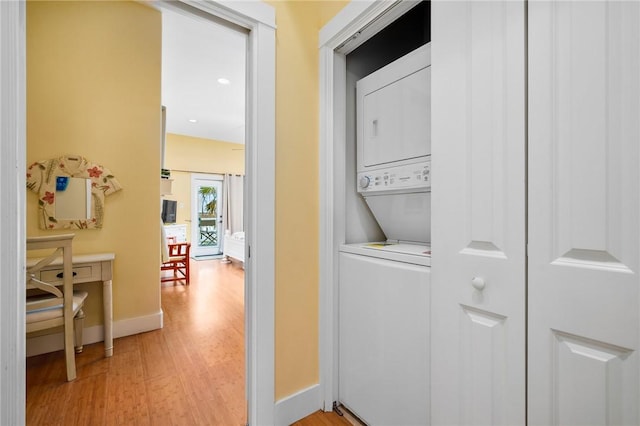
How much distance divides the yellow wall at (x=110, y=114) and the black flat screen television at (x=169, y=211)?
12.2ft

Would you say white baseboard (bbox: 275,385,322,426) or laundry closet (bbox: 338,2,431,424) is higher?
laundry closet (bbox: 338,2,431,424)

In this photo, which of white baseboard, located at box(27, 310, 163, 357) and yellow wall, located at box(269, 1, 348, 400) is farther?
white baseboard, located at box(27, 310, 163, 357)

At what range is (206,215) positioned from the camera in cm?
710

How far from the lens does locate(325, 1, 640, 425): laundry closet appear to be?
0.67 meters

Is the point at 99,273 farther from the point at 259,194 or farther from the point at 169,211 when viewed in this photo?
the point at 169,211

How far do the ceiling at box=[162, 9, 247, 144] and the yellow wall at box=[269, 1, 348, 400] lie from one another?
311 mm

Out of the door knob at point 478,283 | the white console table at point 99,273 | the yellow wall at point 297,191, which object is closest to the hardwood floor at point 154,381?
the white console table at point 99,273

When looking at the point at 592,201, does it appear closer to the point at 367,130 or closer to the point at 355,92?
the point at 367,130

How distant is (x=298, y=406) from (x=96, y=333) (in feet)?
6.72

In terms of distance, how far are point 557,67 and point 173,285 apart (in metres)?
4.77

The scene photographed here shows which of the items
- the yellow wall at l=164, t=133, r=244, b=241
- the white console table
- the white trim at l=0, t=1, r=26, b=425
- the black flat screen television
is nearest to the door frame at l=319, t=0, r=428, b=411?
the white trim at l=0, t=1, r=26, b=425

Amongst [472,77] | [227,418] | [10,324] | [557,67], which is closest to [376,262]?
[472,77]

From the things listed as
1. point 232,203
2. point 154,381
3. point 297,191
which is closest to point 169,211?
point 232,203

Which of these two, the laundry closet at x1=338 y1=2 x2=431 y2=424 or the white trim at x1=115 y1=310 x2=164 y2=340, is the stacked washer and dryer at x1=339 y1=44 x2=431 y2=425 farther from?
the white trim at x1=115 y1=310 x2=164 y2=340
